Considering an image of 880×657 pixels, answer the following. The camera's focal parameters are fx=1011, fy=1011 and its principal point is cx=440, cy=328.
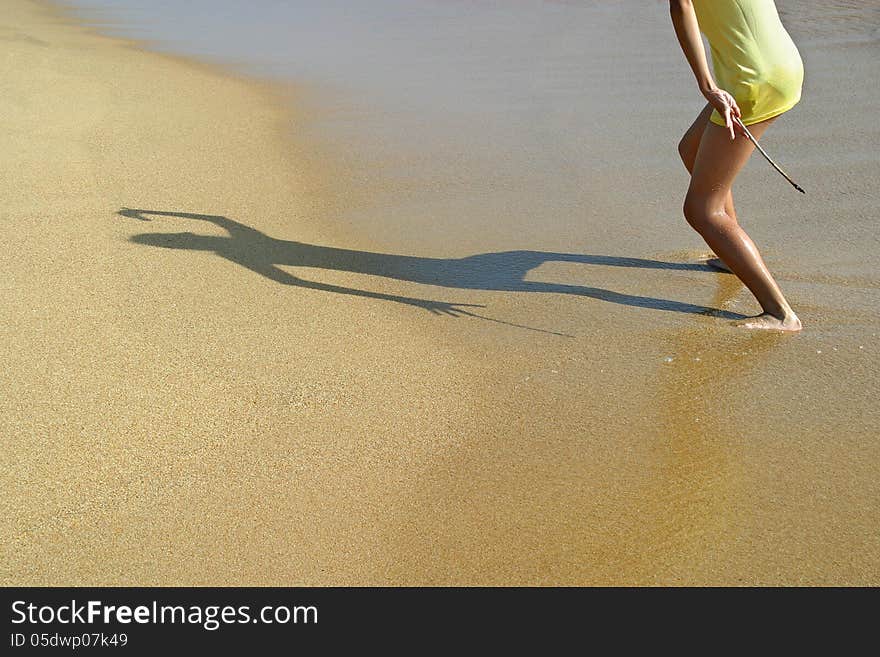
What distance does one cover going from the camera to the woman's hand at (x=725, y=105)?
12.0ft

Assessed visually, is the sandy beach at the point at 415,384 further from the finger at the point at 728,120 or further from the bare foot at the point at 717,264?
the finger at the point at 728,120

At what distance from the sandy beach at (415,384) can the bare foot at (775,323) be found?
0.21 ft

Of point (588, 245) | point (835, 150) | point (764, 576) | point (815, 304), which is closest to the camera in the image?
point (764, 576)

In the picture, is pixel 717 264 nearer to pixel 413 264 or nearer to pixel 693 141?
pixel 693 141

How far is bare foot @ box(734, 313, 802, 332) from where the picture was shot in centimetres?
400

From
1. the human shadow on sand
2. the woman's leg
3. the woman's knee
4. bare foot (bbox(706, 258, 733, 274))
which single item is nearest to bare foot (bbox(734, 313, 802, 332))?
the woman's leg

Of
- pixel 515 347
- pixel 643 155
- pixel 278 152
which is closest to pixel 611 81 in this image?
pixel 643 155

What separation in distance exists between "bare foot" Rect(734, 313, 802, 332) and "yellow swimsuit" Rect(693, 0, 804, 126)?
0.79 meters

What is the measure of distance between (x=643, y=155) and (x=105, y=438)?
399 cm

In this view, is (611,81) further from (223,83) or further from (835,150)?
(223,83)

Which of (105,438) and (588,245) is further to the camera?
(588,245)

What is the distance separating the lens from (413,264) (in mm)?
4809

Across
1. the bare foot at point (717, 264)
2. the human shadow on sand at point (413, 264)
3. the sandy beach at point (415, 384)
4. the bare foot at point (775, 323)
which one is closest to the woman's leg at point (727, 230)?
the bare foot at point (775, 323)

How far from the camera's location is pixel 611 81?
25.4ft
